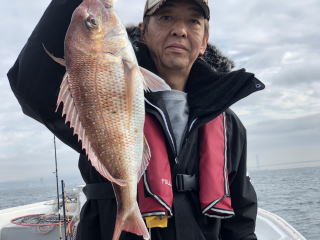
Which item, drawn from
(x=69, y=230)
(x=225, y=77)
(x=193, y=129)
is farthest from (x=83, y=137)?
(x=69, y=230)

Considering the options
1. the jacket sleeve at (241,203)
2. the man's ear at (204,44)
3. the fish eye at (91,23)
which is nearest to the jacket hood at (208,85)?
the man's ear at (204,44)

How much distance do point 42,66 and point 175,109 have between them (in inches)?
Result: 46.6

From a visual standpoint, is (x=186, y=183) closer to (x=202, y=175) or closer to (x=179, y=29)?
(x=202, y=175)

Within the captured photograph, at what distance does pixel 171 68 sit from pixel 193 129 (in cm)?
53

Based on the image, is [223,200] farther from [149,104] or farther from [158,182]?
[149,104]

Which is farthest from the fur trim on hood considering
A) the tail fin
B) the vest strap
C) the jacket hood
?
the tail fin

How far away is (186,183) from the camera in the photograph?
2.84 m

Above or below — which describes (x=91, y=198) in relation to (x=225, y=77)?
below

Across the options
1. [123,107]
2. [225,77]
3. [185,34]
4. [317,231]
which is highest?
[185,34]

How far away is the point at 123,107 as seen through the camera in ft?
6.69

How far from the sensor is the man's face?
283 centimetres

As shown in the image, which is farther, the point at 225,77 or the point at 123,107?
the point at 225,77

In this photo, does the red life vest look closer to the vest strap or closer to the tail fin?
the vest strap

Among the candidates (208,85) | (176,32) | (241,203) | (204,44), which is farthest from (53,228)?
(176,32)
